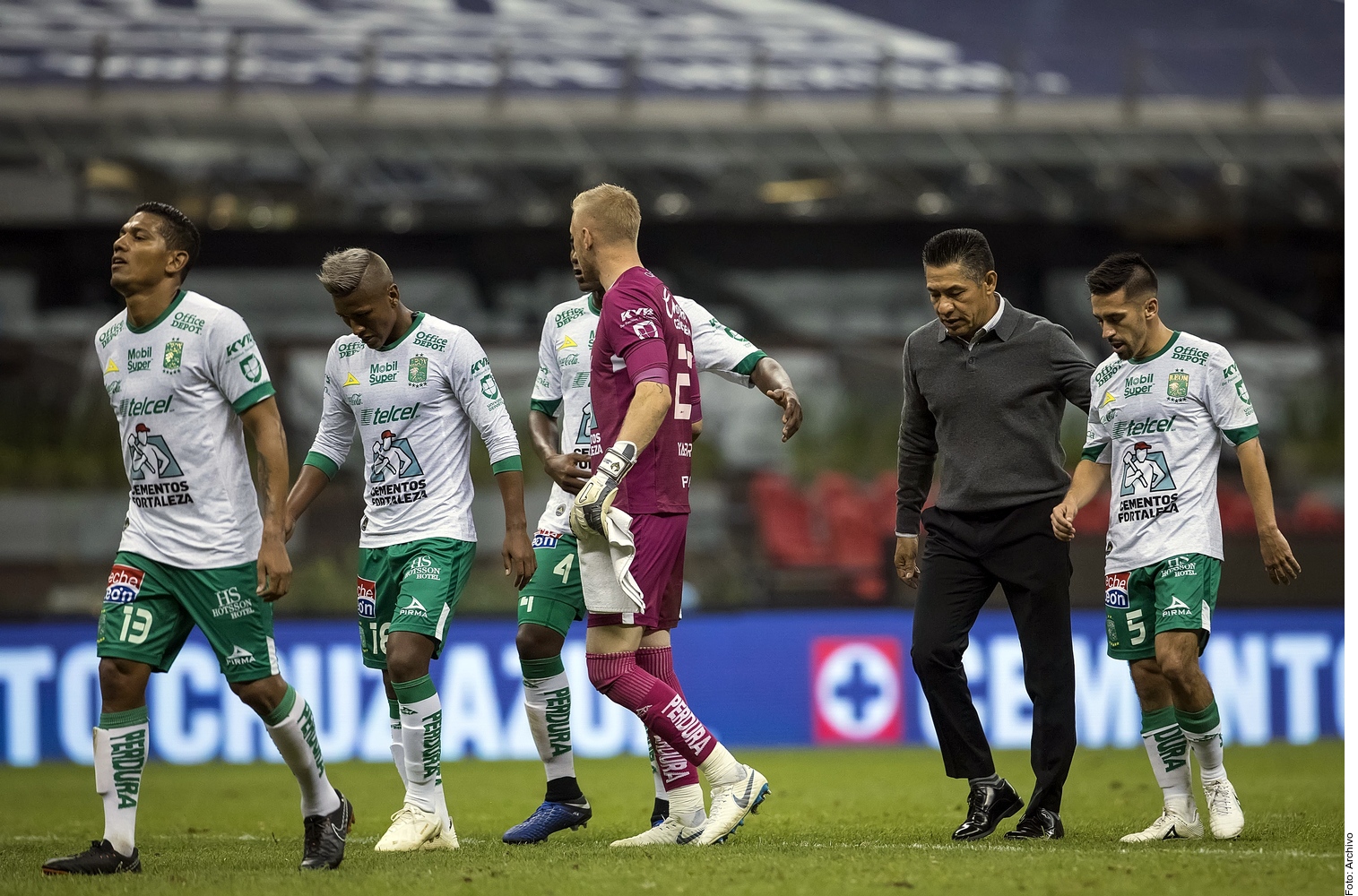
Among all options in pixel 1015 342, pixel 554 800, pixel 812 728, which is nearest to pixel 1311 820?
pixel 1015 342

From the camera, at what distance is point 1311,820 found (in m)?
6.36

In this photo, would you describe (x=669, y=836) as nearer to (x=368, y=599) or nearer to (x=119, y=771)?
(x=368, y=599)

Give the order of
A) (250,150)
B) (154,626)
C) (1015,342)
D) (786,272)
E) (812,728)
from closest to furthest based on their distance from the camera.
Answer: (154,626)
(1015,342)
(812,728)
(250,150)
(786,272)

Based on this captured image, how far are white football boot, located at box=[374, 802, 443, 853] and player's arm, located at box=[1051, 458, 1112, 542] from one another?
2522 millimetres

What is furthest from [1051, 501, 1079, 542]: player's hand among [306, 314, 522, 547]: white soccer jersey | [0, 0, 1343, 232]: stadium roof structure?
[0, 0, 1343, 232]: stadium roof structure

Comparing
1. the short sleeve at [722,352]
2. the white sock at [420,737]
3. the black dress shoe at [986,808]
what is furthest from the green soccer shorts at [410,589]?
the black dress shoe at [986,808]

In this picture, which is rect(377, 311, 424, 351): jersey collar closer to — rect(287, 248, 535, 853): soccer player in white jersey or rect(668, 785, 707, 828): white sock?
rect(287, 248, 535, 853): soccer player in white jersey

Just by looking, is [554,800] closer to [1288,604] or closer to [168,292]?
[168,292]

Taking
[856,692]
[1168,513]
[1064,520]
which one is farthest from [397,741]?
[856,692]

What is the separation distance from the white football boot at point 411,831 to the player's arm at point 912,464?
2.08 meters

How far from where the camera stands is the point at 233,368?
5238 millimetres

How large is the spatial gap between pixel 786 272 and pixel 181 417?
38.9 ft

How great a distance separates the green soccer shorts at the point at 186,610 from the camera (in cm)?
512

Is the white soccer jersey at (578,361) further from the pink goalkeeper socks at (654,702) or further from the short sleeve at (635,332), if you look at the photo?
the pink goalkeeper socks at (654,702)
